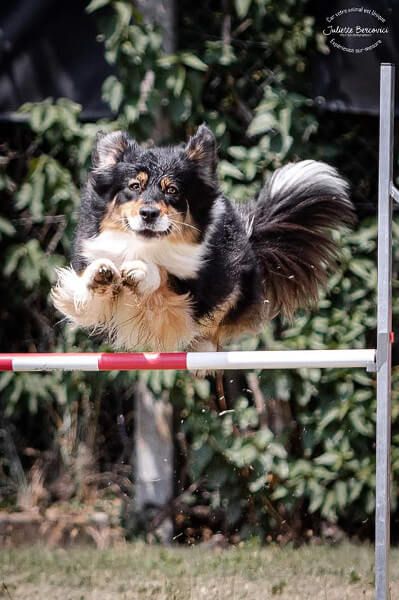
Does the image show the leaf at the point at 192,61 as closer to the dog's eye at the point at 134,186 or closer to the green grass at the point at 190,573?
the dog's eye at the point at 134,186

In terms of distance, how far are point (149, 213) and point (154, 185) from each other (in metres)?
0.11

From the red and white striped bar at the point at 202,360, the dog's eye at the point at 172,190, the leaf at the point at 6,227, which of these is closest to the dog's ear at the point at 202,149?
the dog's eye at the point at 172,190

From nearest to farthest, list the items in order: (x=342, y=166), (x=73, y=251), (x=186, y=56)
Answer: (x=73, y=251), (x=186, y=56), (x=342, y=166)

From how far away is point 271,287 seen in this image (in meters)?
4.09

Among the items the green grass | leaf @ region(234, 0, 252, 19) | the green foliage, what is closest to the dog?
the green foliage

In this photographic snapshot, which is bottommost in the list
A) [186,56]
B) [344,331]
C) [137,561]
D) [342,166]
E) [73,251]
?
[137,561]

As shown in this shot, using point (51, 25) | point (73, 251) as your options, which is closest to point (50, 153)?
point (51, 25)

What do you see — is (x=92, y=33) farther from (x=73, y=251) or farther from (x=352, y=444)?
(x=352, y=444)

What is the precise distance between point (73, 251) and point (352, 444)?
1815 millimetres

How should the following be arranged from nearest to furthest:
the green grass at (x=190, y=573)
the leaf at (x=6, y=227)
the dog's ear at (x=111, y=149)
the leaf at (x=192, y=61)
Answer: the dog's ear at (x=111, y=149)
the green grass at (x=190, y=573)
the leaf at (x=192, y=61)
the leaf at (x=6, y=227)

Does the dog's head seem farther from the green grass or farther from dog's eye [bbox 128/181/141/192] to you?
the green grass

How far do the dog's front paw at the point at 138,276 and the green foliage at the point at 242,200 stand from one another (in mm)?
1304

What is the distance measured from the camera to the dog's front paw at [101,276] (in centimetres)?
323
